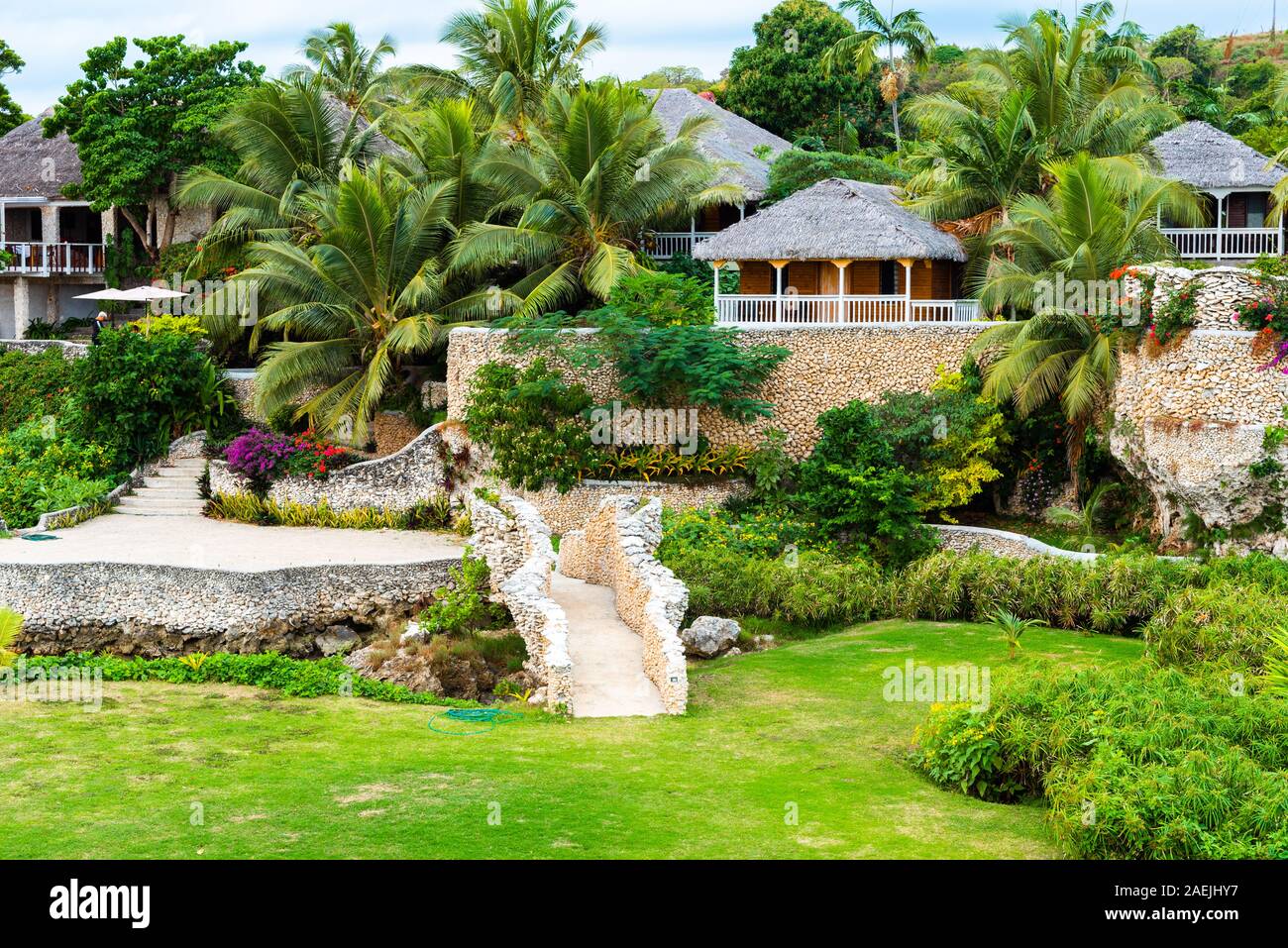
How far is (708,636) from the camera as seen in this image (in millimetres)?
21812

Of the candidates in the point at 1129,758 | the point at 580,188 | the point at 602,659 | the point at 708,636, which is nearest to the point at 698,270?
the point at 580,188

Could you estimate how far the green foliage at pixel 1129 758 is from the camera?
12531mm

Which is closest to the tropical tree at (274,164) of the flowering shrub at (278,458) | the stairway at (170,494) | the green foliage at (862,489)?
the flowering shrub at (278,458)

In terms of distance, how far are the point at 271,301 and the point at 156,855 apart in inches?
810

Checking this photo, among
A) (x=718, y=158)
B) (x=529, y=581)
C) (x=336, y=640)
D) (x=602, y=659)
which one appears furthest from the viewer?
(x=718, y=158)

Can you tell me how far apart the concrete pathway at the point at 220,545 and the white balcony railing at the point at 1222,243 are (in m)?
16.8

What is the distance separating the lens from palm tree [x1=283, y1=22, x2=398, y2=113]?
37719 mm

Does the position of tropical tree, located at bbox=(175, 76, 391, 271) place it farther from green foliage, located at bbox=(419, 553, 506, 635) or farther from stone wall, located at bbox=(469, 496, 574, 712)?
green foliage, located at bbox=(419, 553, 506, 635)

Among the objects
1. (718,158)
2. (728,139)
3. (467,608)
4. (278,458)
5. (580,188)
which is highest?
(728,139)

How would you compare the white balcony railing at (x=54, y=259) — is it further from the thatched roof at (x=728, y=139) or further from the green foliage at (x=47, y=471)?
the thatched roof at (x=728, y=139)

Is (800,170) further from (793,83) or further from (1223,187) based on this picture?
(793,83)

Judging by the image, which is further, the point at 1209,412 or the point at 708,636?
the point at 1209,412

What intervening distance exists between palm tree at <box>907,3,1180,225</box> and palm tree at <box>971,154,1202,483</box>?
8.77 ft

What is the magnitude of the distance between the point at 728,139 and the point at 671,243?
386 centimetres
